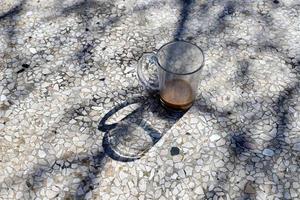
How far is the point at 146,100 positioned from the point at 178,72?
13 centimetres

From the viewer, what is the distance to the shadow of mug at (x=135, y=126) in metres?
1.17

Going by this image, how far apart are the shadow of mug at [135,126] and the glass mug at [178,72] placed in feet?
0.13

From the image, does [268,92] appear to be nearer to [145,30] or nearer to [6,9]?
[145,30]

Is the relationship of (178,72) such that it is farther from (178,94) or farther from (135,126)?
(135,126)

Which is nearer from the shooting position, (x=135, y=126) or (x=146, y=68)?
(x=135, y=126)

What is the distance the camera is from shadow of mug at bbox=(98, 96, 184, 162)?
3.84ft

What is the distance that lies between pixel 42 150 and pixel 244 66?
71 centimetres

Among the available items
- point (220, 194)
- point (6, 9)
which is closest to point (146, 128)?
point (220, 194)

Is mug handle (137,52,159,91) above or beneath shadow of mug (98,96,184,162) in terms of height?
above

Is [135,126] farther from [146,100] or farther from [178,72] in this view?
[178,72]

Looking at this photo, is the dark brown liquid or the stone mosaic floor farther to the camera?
the dark brown liquid

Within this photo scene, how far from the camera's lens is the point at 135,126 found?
1219mm

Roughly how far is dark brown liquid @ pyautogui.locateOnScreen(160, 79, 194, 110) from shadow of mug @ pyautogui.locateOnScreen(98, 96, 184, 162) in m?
0.03

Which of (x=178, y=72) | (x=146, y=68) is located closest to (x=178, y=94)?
(x=178, y=72)
